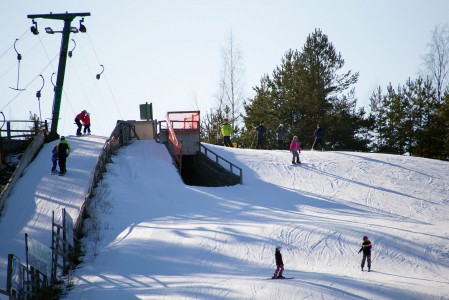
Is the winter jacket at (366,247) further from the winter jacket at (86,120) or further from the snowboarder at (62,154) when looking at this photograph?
the winter jacket at (86,120)

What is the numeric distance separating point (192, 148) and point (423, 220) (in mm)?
12596

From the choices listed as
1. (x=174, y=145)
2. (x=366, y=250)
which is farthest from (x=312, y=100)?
(x=366, y=250)

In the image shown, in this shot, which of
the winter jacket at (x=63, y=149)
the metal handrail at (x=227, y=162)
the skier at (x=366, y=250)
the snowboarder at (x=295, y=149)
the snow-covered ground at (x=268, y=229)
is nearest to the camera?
the snow-covered ground at (x=268, y=229)

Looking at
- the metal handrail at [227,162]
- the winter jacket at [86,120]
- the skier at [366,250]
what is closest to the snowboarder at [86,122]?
the winter jacket at [86,120]

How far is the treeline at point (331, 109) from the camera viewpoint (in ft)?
145

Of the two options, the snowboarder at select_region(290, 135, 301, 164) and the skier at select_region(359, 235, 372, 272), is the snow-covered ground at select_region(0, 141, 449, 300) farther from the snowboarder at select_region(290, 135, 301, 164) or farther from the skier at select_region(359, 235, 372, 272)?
the snowboarder at select_region(290, 135, 301, 164)

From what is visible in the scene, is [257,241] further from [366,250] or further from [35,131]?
[35,131]

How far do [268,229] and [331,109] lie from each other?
25512 millimetres

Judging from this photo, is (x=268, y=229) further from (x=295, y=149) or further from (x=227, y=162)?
(x=295, y=149)

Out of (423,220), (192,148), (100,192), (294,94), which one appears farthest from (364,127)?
(100,192)

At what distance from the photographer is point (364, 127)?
4591 cm

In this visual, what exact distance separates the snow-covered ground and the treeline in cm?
1186

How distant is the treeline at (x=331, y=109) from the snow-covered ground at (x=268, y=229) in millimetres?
11865

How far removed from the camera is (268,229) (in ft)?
70.4
